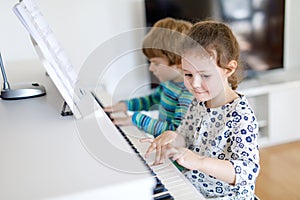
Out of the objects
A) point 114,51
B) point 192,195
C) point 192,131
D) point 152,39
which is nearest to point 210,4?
point 114,51

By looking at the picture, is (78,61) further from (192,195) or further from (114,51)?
(192,195)

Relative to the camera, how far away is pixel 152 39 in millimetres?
1527

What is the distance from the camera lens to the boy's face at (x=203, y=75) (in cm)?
97

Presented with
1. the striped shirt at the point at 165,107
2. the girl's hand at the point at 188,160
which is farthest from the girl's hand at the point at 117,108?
the girl's hand at the point at 188,160

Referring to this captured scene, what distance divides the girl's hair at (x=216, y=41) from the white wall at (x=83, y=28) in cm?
139

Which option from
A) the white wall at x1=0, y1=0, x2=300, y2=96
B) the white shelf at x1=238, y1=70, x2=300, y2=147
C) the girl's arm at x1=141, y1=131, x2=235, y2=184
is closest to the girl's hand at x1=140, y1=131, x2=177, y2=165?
the girl's arm at x1=141, y1=131, x2=235, y2=184

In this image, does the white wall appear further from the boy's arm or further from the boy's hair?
the boy's arm

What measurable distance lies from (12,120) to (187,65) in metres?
0.47

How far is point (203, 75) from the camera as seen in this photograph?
0.98 m

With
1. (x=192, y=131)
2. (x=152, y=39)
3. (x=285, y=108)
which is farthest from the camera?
(x=285, y=108)

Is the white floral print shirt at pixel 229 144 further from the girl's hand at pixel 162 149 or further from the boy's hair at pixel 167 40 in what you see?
the boy's hair at pixel 167 40

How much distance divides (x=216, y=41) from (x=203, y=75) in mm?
106

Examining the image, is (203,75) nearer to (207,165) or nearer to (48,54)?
(207,165)

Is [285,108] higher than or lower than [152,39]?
lower
